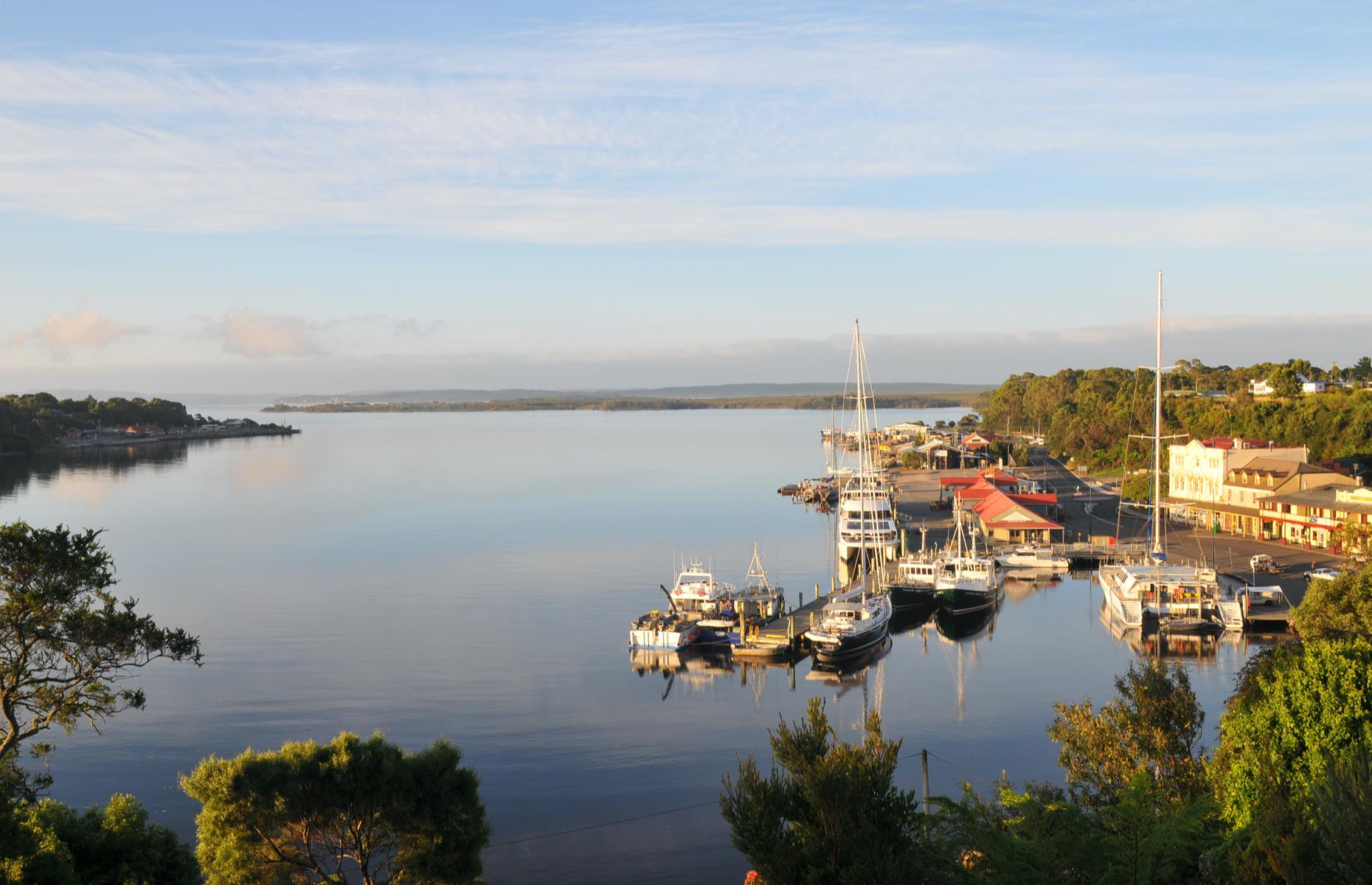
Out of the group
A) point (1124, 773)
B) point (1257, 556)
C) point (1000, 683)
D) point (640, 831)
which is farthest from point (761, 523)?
point (1124, 773)

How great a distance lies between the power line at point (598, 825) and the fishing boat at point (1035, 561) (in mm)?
26939

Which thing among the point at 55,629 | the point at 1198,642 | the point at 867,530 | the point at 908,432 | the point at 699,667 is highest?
the point at 55,629

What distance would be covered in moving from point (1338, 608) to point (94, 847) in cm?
2282

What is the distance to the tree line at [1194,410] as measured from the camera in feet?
203

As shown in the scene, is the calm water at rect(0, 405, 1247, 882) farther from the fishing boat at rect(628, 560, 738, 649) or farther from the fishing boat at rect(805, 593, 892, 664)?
the fishing boat at rect(805, 593, 892, 664)

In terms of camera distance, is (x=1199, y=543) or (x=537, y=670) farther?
(x=1199, y=543)

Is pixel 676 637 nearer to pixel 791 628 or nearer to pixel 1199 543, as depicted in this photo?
pixel 791 628

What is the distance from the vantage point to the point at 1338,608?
23.1 metres

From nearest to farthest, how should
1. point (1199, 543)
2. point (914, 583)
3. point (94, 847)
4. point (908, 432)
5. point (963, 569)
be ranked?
1. point (94, 847)
2. point (914, 583)
3. point (963, 569)
4. point (1199, 543)
5. point (908, 432)

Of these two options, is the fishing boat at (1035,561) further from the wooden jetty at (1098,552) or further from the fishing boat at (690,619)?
the fishing boat at (690,619)

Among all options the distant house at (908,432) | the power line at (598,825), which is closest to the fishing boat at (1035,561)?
the power line at (598,825)

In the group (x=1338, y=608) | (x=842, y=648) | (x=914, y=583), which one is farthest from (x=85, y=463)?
(x=1338, y=608)

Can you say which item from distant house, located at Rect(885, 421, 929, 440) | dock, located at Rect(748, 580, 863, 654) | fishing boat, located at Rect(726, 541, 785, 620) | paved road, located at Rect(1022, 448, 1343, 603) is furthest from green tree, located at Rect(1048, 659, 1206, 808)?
distant house, located at Rect(885, 421, 929, 440)

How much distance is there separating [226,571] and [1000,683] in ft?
105
